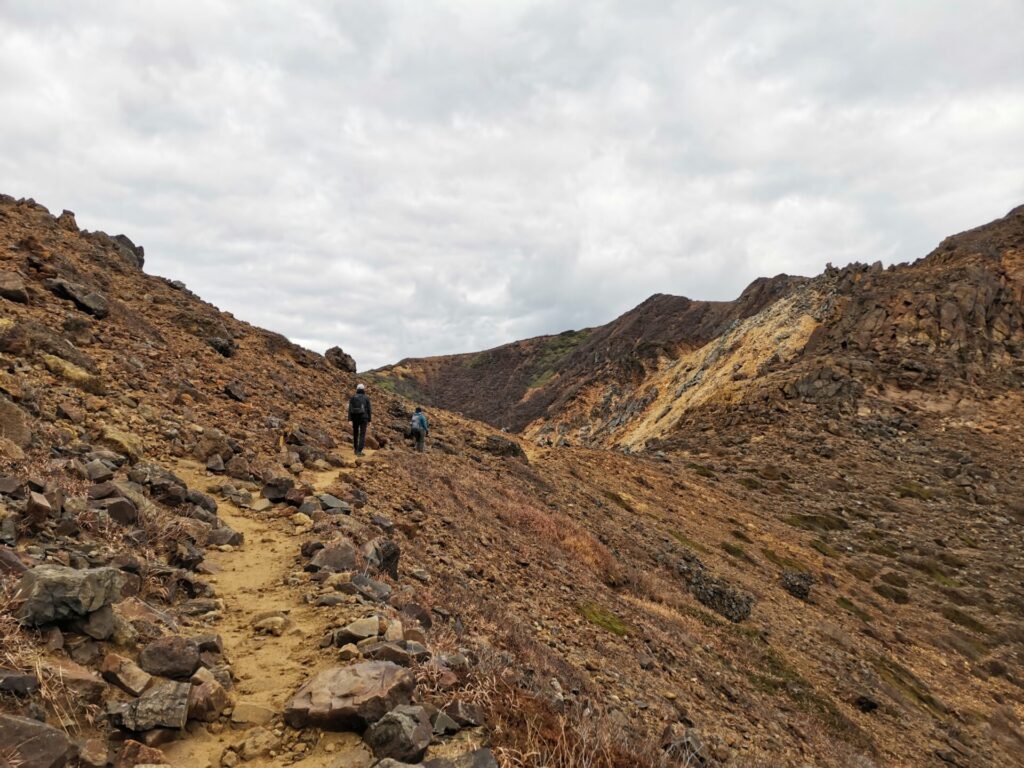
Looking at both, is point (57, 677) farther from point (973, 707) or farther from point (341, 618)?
point (973, 707)

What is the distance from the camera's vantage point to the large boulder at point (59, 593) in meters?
4.63

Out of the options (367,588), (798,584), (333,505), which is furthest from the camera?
(798,584)

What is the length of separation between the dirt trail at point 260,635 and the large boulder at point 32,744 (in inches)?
33.8

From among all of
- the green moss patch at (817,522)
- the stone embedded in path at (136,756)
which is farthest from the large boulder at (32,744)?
the green moss patch at (817,522)

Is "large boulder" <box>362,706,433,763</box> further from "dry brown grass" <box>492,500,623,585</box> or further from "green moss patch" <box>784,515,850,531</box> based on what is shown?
A: "green moss patch" <box>784,515,850,531</box>

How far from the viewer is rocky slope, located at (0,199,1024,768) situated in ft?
15.5

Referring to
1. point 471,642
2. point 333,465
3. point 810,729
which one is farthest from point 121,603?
point 810,729

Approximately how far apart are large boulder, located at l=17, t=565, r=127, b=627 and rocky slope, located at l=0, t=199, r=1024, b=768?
0.06 ft

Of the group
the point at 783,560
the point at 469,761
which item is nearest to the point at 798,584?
the point at 783,560

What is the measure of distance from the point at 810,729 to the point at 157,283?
28524mm

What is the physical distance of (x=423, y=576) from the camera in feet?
32.3

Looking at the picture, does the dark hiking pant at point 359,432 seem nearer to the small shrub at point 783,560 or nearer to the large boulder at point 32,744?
the large boulder at point 32,744

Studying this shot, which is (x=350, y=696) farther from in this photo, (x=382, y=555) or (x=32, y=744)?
(x=382, y=555)

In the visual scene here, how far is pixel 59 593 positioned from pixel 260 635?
209 centimetres
